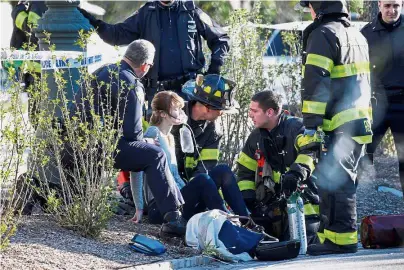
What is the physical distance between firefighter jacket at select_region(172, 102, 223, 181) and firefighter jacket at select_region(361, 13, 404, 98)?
1.52m

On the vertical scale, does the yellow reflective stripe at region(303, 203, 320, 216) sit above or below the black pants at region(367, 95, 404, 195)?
below

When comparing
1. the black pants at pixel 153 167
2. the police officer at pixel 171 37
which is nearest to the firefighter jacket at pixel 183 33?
the police officer at pixel 171 37

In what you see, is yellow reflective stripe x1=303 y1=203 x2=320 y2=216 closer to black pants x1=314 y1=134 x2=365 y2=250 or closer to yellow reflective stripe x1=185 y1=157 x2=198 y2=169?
black pants x1=314 y1=134 x2=365 y2=250

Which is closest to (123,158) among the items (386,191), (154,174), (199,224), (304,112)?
(154,174)

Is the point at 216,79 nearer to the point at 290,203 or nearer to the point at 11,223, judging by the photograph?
the point at 290,203

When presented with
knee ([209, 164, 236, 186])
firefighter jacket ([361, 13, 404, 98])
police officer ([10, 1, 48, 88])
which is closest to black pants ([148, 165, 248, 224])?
knee ([209, 164, 236, 186])

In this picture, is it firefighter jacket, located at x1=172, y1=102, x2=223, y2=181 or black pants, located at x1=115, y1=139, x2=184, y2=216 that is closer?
black pants, located at x1=115, y1=139, x2=184, y2=216

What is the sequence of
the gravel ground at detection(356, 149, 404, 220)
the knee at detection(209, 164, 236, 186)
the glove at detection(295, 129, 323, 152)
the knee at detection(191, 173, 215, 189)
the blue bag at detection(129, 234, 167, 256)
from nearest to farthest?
the blue bag at detection(129, 234, 167, 256) < the glove at detection(295, 129, 323, 152) < the knee at detection(191, 173, 215, 189) < the knee at detection(209, 164, 236, 186) < the gravel ground at detection(356, 149, 404, 220)

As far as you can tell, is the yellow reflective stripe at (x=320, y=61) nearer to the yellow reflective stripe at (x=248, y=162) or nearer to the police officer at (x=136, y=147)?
the yellow reflective stripe at (x=248, y=162)

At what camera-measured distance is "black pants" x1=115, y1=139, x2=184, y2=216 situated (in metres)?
7.89

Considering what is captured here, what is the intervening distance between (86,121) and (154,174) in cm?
60

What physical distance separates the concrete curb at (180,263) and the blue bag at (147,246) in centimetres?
17

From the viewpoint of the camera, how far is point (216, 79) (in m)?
8.95

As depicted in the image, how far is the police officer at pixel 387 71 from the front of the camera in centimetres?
933
